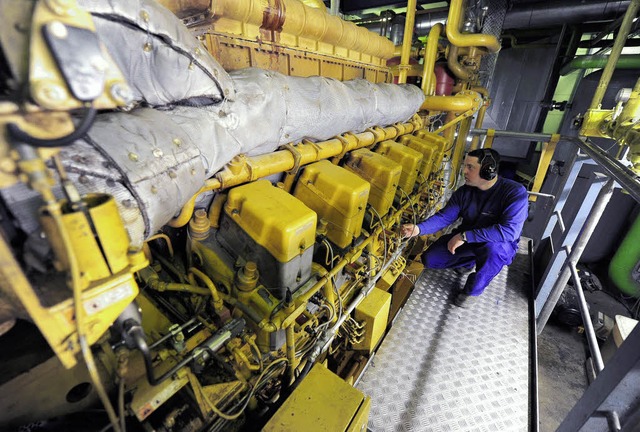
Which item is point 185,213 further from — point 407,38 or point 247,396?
point 407,38

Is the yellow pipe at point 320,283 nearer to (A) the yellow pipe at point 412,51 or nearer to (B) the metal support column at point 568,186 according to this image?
(B) the metal support column at point 568,186

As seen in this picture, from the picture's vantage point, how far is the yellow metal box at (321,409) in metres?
1.32

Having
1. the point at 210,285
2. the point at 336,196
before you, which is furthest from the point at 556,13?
the point at 210,285

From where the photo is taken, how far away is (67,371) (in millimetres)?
1163

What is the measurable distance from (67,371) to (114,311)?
0.76 metres

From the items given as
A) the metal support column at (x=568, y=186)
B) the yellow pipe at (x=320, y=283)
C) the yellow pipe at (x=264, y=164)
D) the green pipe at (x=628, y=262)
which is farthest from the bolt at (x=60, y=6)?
the green pipe at (x=628, y=262)

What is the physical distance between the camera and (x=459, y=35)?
3.90 m

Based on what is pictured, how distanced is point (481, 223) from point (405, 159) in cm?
104

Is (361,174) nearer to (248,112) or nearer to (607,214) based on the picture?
(248,112)

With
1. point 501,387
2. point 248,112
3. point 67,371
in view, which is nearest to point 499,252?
point 501,387

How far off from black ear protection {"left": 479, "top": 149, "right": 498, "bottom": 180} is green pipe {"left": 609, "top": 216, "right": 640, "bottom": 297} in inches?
181

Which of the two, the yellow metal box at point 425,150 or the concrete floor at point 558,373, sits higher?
the yellow metal box at point 425,150

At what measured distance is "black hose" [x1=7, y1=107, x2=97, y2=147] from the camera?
1.68ft

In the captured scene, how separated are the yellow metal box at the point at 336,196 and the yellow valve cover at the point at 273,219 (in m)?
0.39
